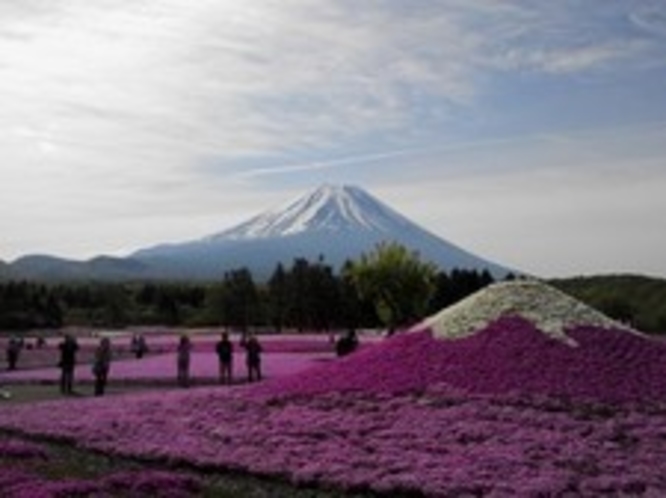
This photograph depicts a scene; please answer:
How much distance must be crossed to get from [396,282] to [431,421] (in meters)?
61.2

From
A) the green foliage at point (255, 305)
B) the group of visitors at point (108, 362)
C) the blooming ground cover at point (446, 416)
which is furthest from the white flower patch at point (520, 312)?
the green foliage at point (255, 305)

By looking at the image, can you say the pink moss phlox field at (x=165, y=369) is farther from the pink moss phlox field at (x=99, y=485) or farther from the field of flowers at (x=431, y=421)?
the pink moss phlox field at (x=99, y=485)

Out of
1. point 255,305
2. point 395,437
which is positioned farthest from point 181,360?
point 255,305

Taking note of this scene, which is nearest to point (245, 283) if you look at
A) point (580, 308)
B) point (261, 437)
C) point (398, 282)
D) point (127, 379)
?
point (398, 282)

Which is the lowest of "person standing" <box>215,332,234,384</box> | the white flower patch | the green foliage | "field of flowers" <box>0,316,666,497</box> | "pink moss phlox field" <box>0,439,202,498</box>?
"pink moss phlox field" <box>0,439,202,498</box>

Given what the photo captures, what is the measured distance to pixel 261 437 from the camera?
28.7m

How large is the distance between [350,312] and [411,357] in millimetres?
80964

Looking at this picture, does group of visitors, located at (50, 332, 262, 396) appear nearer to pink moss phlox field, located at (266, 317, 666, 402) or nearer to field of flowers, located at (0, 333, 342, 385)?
field of flowers, located at (0, 333, 342, 385)

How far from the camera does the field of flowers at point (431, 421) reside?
2388 cm

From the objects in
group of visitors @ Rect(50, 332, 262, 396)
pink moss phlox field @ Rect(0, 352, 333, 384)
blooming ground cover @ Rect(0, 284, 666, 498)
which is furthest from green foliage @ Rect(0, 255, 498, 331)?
blooming ground cover @ Rect(0, 284, 666, 498)

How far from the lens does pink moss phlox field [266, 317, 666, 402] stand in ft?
110

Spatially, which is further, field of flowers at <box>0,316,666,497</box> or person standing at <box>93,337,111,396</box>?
person standing at <box>93,337,111,396</box>

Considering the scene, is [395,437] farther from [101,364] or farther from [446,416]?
[101,364]

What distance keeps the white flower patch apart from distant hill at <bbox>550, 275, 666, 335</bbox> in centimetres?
4895
